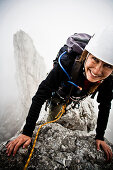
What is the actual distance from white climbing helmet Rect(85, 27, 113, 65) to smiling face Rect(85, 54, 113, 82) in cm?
7

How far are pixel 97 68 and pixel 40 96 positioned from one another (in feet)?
Answer: 3.60

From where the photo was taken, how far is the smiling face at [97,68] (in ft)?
4.46

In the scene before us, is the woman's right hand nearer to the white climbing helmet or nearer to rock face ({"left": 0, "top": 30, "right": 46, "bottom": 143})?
the white climbing helmet

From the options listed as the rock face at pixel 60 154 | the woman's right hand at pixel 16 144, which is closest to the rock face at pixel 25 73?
the rock face at pixel 60 154

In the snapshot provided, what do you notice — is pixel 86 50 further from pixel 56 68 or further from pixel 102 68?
pixel 56 68

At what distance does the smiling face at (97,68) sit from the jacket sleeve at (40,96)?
51 cm

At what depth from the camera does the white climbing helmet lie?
142cm

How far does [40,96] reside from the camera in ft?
4.87

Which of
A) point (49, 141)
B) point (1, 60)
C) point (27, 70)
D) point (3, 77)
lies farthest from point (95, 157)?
point (1, 60)

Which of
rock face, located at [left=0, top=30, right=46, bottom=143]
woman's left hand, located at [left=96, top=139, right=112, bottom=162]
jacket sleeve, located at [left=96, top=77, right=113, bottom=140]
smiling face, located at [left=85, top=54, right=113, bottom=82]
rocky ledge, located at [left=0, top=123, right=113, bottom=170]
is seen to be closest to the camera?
rocky ledge, located at [left=0, top=123, right=113, bottom=170]

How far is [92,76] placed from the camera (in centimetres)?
145

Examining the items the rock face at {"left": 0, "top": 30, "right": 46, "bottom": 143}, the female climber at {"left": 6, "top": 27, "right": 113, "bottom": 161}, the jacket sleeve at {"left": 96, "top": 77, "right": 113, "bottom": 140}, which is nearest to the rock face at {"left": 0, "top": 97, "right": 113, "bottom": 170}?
the female climber at {"left": 6, "top": 27, "right": 113, "bottom": 161}


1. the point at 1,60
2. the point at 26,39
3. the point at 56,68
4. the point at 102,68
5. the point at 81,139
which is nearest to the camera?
the point at 102,68

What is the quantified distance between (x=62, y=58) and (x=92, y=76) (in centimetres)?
68
